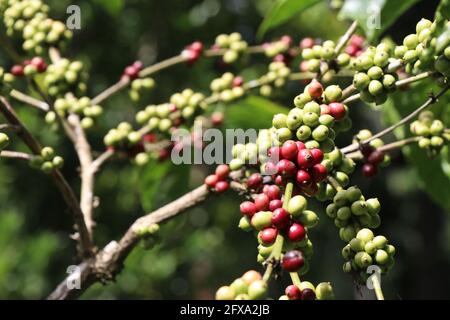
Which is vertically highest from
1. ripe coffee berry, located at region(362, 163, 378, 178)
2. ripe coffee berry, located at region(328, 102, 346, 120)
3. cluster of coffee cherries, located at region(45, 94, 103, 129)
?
cluster of coffee cherries, located at region(45, 94, 103, 129)

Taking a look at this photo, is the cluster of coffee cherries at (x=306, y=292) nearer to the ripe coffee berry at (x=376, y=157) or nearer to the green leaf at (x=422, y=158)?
the ripe coffee berry at (x=376, y=157)

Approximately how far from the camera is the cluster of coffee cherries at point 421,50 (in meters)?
1.40

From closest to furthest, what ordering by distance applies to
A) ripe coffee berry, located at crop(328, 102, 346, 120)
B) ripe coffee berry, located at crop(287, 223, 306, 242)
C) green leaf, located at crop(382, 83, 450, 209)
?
ripe coffee berry, located at crop(287, 223, 306, 242), ripe coffee berry, located at crop(328, 102, 346, 120), green leaf, located at crop(382, 83, 450, 209)

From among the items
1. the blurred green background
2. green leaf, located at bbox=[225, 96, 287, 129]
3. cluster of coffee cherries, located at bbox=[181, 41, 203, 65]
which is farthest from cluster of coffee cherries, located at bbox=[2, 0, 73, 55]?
the blurred green background

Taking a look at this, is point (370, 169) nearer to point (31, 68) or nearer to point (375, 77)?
point (375, 77)

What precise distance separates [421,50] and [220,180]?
0.76 metres

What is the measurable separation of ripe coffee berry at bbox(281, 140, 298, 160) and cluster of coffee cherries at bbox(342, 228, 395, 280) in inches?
9.1

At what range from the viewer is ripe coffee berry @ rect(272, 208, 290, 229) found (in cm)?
126

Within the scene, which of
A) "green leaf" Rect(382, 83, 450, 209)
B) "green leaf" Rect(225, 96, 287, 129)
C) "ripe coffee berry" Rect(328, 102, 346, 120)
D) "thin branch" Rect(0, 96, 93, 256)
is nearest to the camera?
"ripe coffee berry" Rect(328, 102, 346, 120)

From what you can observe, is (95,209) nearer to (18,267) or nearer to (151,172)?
(151,172)

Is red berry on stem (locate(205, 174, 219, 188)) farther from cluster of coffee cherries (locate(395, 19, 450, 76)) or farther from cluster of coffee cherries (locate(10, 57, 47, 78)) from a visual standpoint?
cluster of coffee cherries (locate(10, 57, 47, 78))

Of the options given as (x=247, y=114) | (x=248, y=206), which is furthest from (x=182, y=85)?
(x=248, y=206)

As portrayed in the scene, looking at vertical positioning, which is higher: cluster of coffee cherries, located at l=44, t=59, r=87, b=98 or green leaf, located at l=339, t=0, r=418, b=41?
cluster of coffee cherries, located at l=44, t=59, r=87, b=98

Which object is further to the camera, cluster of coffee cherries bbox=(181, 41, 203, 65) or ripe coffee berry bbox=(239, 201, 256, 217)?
cluster of coffee cherries bbox=(181, 41, 203, 65)
